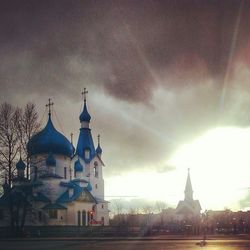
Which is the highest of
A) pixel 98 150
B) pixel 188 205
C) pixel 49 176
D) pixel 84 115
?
pixel 84 115

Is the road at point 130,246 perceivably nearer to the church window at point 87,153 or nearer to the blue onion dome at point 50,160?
the blue onion dome at point 50,160

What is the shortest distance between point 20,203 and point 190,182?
69978 mm

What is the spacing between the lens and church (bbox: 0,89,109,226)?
206 ft

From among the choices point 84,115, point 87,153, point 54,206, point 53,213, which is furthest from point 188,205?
point 53,213

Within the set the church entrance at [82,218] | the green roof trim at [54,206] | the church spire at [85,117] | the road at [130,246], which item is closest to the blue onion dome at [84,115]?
the church spire at [85,117]

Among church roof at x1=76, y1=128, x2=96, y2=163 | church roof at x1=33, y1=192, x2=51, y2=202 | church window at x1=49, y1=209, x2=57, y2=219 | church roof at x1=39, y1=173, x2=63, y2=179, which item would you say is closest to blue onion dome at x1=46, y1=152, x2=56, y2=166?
church roof at x1=39, y1=173, x2=63, y2=179

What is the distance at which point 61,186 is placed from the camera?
222ft

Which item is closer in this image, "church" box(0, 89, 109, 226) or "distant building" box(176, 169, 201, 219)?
"church" box(0, 89, 109, 226)

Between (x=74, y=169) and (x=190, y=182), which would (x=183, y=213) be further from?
(x=74, y=169)

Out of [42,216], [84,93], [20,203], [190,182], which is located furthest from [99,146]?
[190,182]

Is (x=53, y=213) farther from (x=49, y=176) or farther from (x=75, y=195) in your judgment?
(x=49, y=176)

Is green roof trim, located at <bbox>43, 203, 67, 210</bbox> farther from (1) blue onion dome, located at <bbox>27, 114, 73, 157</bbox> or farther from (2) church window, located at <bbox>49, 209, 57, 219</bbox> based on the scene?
(1) blue onion dome, located at <bbox>27, 114, 73, 157</bbox>

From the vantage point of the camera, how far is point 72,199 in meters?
66.2

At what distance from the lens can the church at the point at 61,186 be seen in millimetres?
62750
